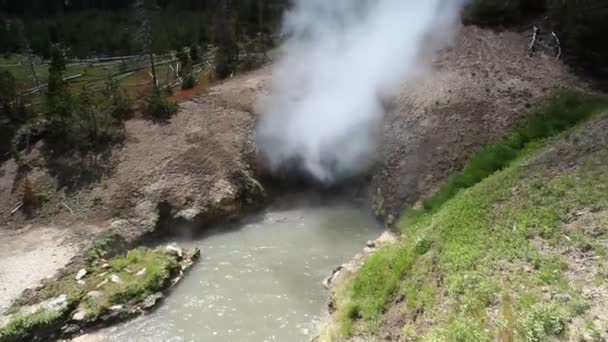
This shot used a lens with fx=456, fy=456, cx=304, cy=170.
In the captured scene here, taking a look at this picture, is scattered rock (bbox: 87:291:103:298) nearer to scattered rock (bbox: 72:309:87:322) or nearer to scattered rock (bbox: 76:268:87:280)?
scattered rock (bbox: 72:309:87:322)

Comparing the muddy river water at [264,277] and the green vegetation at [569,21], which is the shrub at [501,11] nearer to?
the green vegetation at [569,21]

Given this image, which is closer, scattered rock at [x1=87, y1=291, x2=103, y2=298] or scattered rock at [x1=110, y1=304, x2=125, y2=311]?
scattered rock at [x1=110, y1=304, x2=125, y2=311]

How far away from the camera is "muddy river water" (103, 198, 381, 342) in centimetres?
1291

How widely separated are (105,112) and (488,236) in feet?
60.0

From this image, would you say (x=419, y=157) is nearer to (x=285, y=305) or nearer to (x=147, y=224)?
(x=285, y=305)

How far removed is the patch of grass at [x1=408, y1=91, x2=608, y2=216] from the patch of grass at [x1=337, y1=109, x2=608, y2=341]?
7.80 feet

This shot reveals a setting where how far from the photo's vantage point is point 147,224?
18.1 meters

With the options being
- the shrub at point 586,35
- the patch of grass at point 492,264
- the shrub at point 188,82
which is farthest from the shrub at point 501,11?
the shrub at point 188,82

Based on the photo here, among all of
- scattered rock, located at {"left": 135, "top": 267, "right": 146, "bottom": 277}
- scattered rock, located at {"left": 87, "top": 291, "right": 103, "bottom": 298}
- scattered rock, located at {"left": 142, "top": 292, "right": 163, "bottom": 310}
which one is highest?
scattered rock, located at {"left": 135, "top": 267, "right": 146, "bottom": 277}

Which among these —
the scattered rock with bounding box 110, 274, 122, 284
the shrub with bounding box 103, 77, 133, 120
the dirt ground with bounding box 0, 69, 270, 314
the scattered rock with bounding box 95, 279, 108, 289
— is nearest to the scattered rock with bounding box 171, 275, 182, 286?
the scattered rock with bounding box 110, 274, 122, 284

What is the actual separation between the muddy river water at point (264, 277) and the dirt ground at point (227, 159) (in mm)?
1590

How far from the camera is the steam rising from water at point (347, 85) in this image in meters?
21.1

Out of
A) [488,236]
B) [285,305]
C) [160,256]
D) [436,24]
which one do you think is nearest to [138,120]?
[160,256]

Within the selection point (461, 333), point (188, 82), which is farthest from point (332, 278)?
point (188, 82)
